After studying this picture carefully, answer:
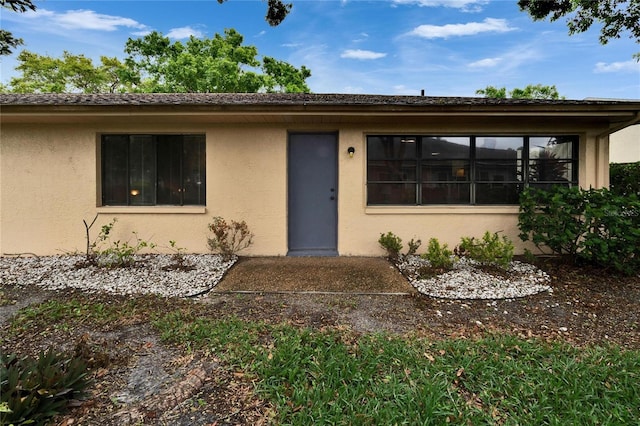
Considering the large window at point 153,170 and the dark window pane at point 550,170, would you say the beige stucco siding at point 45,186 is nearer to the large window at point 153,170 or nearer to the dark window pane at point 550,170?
the large window at point 153,170

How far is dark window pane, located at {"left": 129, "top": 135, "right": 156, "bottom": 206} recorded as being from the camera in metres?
5.60

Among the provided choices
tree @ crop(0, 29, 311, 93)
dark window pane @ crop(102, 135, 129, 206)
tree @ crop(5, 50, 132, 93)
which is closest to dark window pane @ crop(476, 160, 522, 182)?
dark window pane @ crop(102, 135, 129, 206)

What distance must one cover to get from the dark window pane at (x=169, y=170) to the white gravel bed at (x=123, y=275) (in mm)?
1124

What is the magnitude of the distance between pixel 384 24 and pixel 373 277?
726 cm

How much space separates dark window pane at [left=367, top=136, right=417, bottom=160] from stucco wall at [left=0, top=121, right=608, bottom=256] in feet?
0.58

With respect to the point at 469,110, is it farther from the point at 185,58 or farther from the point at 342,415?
the point at 185,58

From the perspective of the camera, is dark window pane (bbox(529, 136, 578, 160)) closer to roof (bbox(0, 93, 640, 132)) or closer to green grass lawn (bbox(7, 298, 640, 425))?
roof (bbox(0, 93, 640, 132))

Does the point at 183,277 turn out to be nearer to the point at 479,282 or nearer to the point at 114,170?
the point at 114,170

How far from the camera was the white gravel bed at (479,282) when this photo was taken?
3.87 m

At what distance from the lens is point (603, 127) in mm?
5371

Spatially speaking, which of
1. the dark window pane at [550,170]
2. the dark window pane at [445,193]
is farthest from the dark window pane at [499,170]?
the dark window pane at [445,193]

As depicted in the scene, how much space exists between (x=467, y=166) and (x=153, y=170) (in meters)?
5.90

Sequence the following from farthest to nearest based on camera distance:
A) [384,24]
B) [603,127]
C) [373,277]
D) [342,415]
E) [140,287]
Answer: [384,24] < [603,127] < [373,277] < [140,287] < [342,415]

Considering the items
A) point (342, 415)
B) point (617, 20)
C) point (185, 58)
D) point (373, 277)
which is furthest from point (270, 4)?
point (185, 58)
